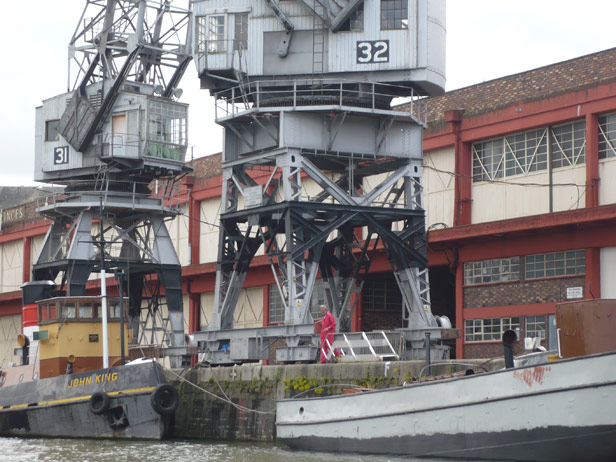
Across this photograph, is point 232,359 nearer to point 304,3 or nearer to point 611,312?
point 304,3

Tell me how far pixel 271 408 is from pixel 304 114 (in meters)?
8.92

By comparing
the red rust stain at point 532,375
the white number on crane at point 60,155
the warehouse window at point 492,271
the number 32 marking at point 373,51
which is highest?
the number 32 marking at point 373,51

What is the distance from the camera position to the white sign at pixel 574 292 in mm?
37094

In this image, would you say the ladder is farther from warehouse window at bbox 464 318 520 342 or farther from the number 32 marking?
warehouse window at bbox 464 318 520 342

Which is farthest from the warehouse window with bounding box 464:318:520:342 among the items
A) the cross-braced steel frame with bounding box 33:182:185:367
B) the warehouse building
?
the cross-braced steel frame with bounding box 33:182:185:367

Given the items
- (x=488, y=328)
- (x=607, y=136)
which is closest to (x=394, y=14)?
(x=607, y=136)

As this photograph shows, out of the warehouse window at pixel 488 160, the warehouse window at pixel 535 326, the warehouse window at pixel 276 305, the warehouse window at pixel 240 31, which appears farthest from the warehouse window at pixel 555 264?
the warehouse window at pixel 240 31

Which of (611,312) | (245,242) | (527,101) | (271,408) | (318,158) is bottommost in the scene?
(271,408)

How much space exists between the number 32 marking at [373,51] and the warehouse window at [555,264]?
891 cm

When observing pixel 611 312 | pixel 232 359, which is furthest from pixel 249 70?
pixel 611 312

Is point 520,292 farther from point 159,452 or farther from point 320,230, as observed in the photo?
point 159,452

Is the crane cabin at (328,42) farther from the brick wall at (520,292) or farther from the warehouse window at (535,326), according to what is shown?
the warehouse window at (535,326)

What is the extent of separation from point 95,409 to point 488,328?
1419cm

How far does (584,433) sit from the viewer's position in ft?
68.0
